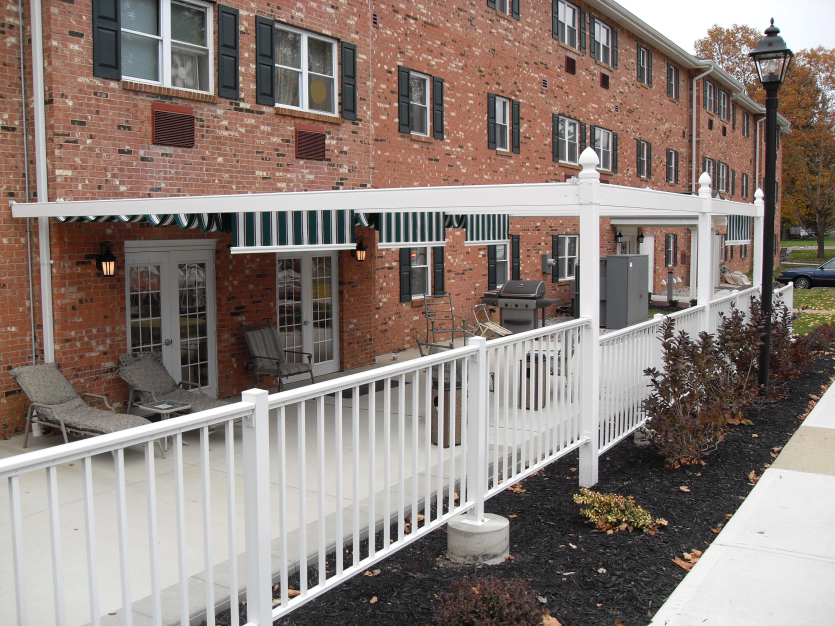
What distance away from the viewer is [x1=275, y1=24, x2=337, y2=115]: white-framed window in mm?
10867

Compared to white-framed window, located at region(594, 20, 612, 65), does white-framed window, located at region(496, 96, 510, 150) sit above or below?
below

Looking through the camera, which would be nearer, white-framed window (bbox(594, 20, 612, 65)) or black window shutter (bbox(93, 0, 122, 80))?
black window shutter (bbox(93, 0, 122, 80))

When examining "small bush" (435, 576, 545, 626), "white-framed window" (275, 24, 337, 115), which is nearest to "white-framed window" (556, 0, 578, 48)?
"white-framed window" (275, 24, 337, 115)

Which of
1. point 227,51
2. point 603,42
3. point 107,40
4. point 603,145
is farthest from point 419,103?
point 603,42

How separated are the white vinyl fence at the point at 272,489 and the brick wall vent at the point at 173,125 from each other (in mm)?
3529

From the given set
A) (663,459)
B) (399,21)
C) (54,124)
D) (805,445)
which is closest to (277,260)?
(54,124)

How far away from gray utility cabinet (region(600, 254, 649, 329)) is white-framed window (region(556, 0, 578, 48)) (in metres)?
7.18

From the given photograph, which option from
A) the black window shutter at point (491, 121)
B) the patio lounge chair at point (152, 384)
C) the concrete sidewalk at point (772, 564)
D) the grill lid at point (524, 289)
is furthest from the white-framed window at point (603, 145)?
the concrete sidewalk at point (772, 564)

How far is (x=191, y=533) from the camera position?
5730 mm

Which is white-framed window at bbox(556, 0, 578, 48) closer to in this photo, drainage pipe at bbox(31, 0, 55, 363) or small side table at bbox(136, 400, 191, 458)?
drainage pipe at bbox(31, 0, 55, 363)

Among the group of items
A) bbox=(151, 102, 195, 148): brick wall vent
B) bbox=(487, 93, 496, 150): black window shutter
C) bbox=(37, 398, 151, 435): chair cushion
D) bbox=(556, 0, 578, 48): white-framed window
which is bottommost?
bbox=(37, 398, 151, 435): chair cushion

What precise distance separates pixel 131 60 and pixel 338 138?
3.47 meters

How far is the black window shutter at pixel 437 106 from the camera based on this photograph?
14820 mm

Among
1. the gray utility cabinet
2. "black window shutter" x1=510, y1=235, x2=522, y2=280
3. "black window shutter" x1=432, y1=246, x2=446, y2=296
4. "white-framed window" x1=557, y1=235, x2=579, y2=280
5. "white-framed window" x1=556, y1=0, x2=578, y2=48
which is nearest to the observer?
"black window shutter" x1=432, y1=246, x2=446, y2=296
